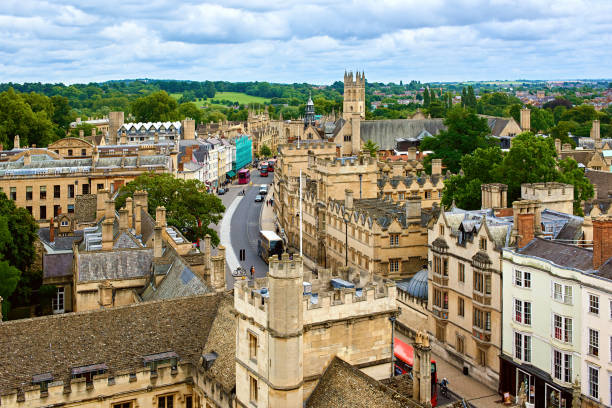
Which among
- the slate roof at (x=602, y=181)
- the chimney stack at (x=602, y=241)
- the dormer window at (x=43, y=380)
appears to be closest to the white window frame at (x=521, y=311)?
the chimney stack at (x=602, y=241)

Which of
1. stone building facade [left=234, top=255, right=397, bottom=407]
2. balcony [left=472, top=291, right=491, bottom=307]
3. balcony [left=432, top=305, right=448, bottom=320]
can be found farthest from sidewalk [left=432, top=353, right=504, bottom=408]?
stone building facade [left=234, top=255, right=397, bottom=407]

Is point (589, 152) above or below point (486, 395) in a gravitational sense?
above

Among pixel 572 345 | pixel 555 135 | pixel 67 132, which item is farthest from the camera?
pixel 67 132

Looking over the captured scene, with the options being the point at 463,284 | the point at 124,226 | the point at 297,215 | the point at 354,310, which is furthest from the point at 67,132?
the point at 354,310

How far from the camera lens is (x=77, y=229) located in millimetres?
66688

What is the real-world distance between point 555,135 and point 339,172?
72.9 m

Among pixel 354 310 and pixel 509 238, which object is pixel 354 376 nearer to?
pixel 354 310

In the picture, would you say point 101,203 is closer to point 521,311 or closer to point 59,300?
point 59,300

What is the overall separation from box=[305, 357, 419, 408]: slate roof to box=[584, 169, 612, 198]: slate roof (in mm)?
66144

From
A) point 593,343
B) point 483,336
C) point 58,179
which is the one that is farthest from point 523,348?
point 58,179

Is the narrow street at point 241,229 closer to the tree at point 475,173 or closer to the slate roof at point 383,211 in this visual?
the slate roof at point 383,211

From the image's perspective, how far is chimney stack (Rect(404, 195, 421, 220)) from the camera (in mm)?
59406

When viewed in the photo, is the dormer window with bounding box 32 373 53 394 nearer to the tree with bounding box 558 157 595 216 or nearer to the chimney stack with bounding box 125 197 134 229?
the chimney stack with bounding box 125 197 134 229

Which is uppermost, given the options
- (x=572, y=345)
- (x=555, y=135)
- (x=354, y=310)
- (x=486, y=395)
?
(x=555, y=135)
